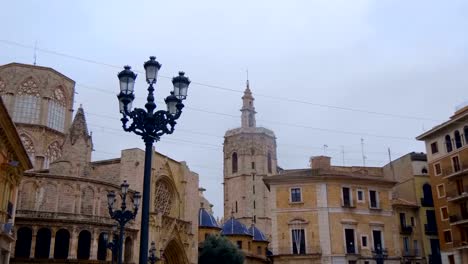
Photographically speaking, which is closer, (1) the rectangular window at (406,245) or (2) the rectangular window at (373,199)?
(2) the rectangular window at (373,199)

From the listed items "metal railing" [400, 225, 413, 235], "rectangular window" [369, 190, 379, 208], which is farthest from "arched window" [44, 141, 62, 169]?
"metal railing" [400, 225, 413, 235]

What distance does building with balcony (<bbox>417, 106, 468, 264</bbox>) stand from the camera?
36.4m

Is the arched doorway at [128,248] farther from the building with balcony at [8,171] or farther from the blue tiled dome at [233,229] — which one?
the blue tiled dome at [233,229]

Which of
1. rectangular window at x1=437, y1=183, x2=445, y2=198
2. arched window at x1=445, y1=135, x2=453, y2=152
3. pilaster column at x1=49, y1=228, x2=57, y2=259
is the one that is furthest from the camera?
rectangular window at x1=437, y1=183, x2=445, y2=198

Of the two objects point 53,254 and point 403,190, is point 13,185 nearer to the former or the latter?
point 53,254

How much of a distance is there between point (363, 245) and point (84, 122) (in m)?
26.8

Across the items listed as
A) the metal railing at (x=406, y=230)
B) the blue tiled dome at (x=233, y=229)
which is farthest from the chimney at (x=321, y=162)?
the blue tiled dome at (x=233, y=229)

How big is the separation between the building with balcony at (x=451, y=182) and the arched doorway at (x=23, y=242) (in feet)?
97.8

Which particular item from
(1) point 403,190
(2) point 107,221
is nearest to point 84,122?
(2) point 107,221

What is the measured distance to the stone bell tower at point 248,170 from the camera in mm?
77688

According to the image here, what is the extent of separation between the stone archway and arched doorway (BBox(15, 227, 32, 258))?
548 inches

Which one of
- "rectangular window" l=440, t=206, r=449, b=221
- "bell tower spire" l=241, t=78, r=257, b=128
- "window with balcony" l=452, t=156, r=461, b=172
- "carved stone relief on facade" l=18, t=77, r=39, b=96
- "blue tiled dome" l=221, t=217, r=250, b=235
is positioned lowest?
"rectangular window" l=440, t=206, r=449, b=221

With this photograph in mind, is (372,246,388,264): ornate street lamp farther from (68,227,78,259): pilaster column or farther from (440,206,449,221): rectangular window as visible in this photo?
(68,227,78,259): pilaster column

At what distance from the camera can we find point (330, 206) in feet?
125
